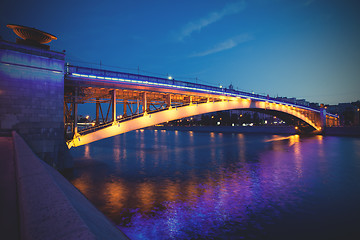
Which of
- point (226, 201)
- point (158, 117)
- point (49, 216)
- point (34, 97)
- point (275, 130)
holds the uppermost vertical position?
point (34, 97)

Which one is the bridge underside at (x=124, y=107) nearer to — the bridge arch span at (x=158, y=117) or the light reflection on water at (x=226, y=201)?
the bridge arch span at (x=158, y=117)

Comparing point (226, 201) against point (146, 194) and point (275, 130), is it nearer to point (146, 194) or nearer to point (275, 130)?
point (146, 194)

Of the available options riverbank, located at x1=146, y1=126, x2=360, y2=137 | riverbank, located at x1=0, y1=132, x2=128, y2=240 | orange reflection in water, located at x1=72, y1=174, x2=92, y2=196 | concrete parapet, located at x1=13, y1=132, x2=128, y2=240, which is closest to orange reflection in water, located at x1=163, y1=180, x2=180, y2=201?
orange reflection in water, located at x1=72, y1=174, x2=92, y2=196

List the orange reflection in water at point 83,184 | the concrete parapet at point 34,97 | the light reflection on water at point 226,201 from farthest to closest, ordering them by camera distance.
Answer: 1. the concrete parapet at point 34,97
2. the orange reflection in water at point 83,184
3. the light reflection on water at point 226,201

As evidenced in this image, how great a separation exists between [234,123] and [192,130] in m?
18.2

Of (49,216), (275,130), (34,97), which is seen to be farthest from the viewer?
(275,130)

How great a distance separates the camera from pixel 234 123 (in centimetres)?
8669

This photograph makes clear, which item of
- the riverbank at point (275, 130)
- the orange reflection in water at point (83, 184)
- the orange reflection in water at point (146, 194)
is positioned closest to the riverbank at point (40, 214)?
the orange reflection in water at point (146, 194)

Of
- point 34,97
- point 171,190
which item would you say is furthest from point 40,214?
point 34,97

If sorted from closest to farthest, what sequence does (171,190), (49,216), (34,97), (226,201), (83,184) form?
(49,216), (226,201), (171,190), (83,184), (34,97)

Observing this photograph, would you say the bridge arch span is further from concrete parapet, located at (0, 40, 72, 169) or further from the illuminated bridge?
concrete parapet, located at (0, 40, 72, 169)

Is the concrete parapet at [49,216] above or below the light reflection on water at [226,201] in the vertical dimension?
above

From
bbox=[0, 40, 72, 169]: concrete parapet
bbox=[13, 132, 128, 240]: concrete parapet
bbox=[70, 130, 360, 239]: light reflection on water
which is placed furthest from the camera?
bbox=[0, 40, 72, 169]: concrete parapet

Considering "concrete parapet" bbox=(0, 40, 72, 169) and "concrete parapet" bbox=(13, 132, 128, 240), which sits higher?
"concrete parapet" bbox=(0, 40, 72, 169)
